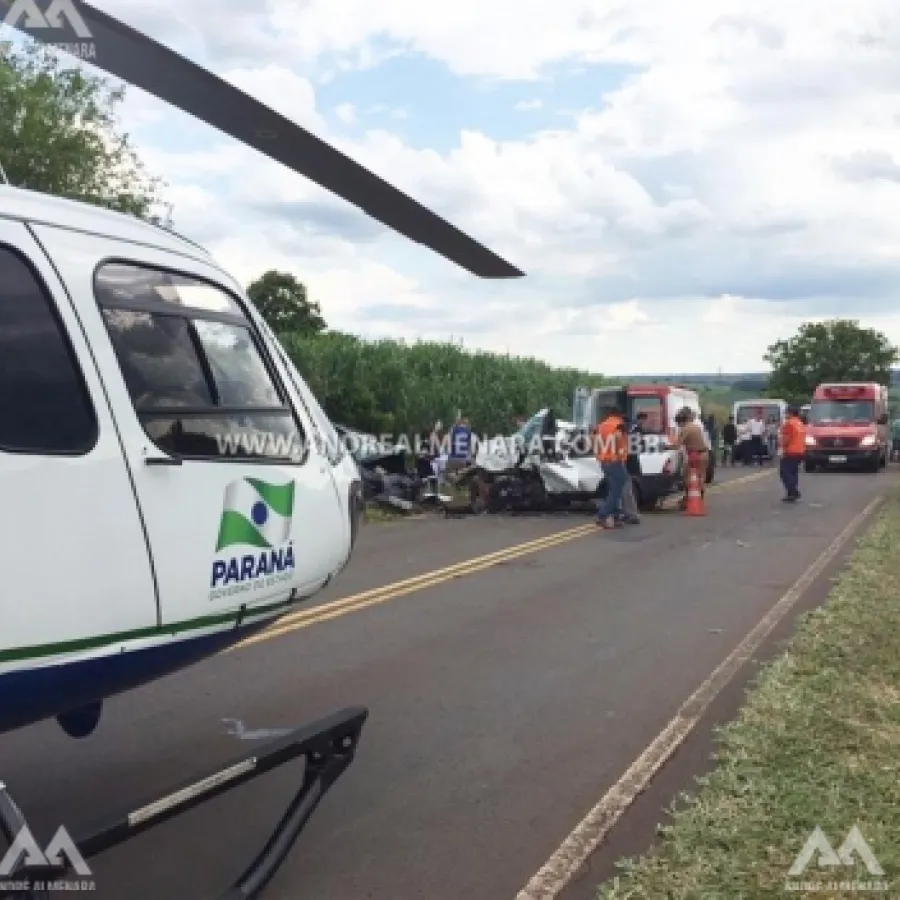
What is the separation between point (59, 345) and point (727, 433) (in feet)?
121

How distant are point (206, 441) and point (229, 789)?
1205 mm

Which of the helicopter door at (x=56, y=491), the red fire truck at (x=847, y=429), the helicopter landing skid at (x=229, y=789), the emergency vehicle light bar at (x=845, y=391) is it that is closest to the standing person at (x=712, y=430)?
the red fire truck at (x=847, y=429)

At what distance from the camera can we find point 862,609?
9.42 meters

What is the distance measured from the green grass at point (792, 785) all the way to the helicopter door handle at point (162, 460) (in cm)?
216

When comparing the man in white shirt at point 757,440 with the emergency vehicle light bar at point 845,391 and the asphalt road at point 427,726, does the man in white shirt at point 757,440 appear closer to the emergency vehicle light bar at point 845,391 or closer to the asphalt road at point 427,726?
the emergency vehicle light bar at point 845,391

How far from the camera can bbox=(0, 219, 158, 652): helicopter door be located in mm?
3328

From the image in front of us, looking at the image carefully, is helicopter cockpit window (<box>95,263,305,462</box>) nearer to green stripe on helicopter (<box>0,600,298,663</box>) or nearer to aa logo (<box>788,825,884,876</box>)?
green stripe on helicopter (<box>0,600,298,663</box>)

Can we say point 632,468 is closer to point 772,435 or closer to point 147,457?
point 147,457

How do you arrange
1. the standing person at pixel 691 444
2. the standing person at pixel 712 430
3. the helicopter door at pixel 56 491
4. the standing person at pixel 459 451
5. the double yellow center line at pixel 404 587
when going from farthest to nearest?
the standing person at pixel 712 430 < the standing person at pixel 459 451 < the standing person at pixel 691 444 < the double yellow center line at pixel 404 587 < the helicopter door at pixel 56 491

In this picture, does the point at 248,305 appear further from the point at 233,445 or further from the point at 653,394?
the point at 653,394

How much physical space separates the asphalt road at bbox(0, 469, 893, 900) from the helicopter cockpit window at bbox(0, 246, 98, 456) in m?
1.79

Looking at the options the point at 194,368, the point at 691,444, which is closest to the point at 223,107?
the point at 194,368

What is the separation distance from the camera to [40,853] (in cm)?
304

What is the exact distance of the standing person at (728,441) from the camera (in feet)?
128
